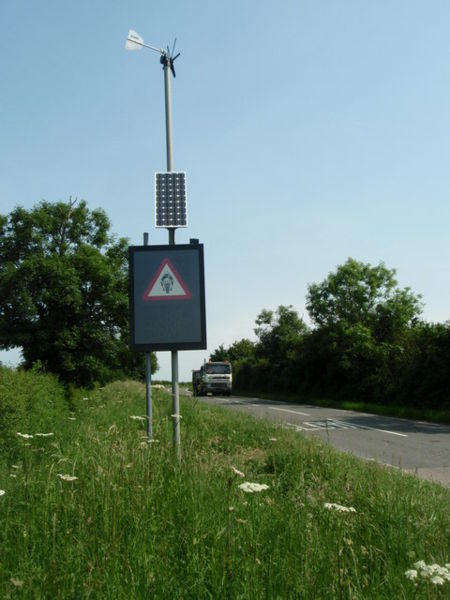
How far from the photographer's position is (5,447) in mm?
7609

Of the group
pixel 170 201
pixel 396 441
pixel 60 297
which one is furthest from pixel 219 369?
pixel 170 201

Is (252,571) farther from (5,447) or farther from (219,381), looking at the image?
(219,381)

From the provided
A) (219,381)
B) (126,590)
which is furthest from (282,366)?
(126,590)

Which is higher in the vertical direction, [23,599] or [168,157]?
[168,157]

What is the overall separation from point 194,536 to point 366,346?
1367 inches

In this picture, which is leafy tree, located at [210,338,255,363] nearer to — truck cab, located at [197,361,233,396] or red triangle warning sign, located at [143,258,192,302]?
truck cab, located at [197,361,233,396]

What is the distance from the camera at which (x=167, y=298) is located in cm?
727

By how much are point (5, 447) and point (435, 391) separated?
69.8ft

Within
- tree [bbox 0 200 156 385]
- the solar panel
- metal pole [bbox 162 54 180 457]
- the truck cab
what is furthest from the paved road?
the truck cab

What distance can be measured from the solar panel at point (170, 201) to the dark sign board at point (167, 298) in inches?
25.0

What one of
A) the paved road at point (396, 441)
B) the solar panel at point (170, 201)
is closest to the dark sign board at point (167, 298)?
the solar panel at point (170, 201)

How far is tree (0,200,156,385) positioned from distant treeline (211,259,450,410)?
47.4 ft

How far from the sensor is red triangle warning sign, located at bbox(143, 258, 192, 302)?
7257mm

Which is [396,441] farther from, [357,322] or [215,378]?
[215,378]
